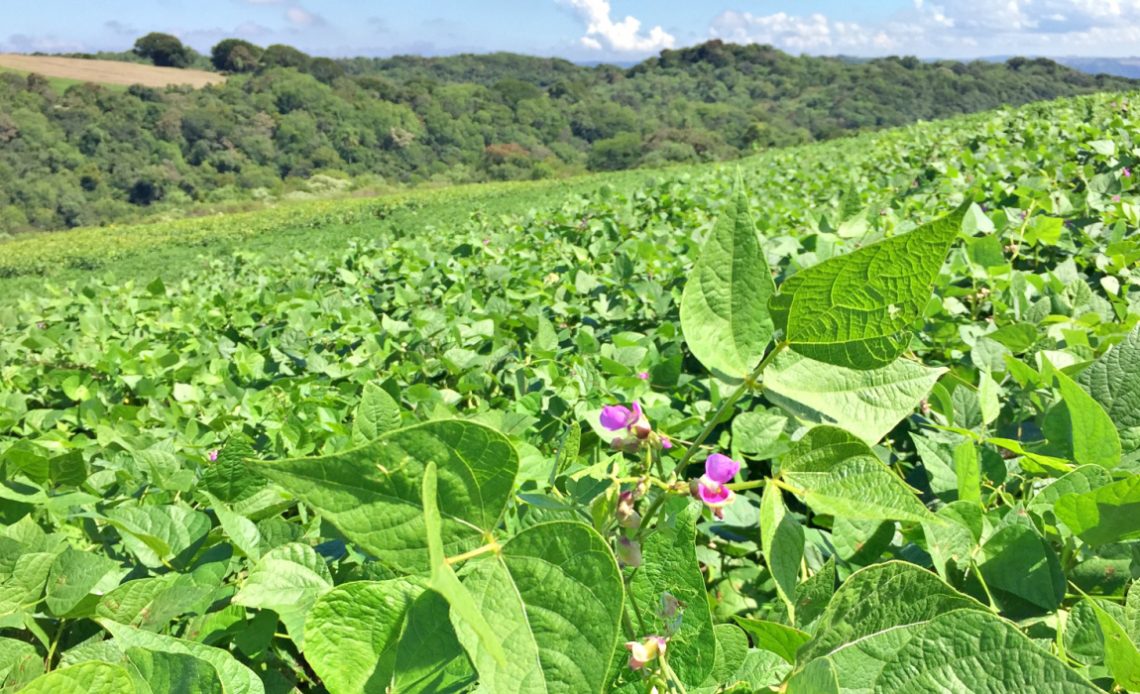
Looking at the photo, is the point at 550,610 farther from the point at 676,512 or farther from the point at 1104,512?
the point at 1104,512

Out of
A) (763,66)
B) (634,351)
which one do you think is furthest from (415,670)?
(763,66)

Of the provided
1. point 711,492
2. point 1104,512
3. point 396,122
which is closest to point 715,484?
point 711,492

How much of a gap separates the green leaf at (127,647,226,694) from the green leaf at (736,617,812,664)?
1.40ft

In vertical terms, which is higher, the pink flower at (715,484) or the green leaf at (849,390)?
the green leaf at (849,390)

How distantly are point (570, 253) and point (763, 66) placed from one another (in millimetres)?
92840

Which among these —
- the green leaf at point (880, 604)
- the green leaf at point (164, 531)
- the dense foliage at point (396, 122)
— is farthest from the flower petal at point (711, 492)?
the dense foliage at point (396, 122)

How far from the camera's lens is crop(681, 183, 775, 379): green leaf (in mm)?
588

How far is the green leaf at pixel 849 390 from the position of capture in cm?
58

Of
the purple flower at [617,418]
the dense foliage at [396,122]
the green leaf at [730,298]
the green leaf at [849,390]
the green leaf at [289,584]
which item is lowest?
the green leaf at [289,584]

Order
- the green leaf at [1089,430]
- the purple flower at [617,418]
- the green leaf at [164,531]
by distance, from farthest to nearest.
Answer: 1. the green leaf at [164,531]
2. the green leaf at [1089,430]
3. the purple flower at [617,418]

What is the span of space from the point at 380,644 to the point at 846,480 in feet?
1.18

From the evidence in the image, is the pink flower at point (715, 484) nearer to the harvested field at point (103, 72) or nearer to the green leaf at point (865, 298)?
the green leaf at point (865, 298)

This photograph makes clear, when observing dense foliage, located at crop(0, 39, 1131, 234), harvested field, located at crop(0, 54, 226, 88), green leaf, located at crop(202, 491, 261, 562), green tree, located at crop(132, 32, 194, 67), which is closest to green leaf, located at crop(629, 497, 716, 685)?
green leaf, located at crop(202, 491, 261, 562)

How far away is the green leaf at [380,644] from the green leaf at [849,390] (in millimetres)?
316
